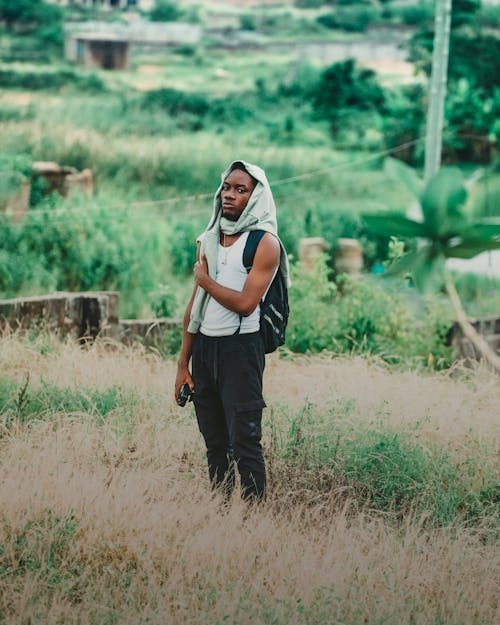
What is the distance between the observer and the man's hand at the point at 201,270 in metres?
3.83

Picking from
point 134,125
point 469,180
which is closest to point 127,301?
point 134,125

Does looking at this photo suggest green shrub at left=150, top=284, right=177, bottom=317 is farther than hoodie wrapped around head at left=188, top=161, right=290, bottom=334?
Yes

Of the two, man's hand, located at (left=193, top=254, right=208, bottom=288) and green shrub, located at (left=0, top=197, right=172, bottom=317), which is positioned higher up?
man's hand, located at (left=193, top=254, right=208, bottom=288)

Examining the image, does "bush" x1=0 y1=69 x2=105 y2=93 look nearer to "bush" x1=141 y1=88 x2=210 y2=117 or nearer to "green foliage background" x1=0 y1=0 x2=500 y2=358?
"green foliage background" x1=0 y1=0 x2=500 y2=358

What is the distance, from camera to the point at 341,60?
1717 cm

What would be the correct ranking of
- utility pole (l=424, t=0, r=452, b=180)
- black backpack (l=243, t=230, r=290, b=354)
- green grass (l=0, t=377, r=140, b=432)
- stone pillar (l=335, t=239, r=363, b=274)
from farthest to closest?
stone pillar (l=335, t=239, r=363, b=274), utility pole (l=424, t=0, r=452, b=180), green grass (l=0, t=377, r=140, b=432), black backpack (l=243, t=230, r=290, b=354)

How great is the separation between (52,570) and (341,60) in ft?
47.7

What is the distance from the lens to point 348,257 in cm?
1314

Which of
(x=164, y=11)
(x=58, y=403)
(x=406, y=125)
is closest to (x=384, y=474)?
(x=58, y=403)

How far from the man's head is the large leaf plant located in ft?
8.10

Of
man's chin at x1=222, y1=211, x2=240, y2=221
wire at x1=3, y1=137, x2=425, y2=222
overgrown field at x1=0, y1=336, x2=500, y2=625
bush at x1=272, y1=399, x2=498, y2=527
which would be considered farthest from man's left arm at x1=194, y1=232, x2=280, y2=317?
wire at x1=3, y1=137, x2=425, y2=222

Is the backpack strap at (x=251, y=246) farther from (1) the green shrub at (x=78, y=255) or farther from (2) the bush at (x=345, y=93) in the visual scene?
(2) the bush at (x=345, y=93)

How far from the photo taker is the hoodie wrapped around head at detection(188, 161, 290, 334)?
3.81 meters

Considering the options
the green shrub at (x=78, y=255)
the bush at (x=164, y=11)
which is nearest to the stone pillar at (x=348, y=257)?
the green shrub at (x=78, y=255)
